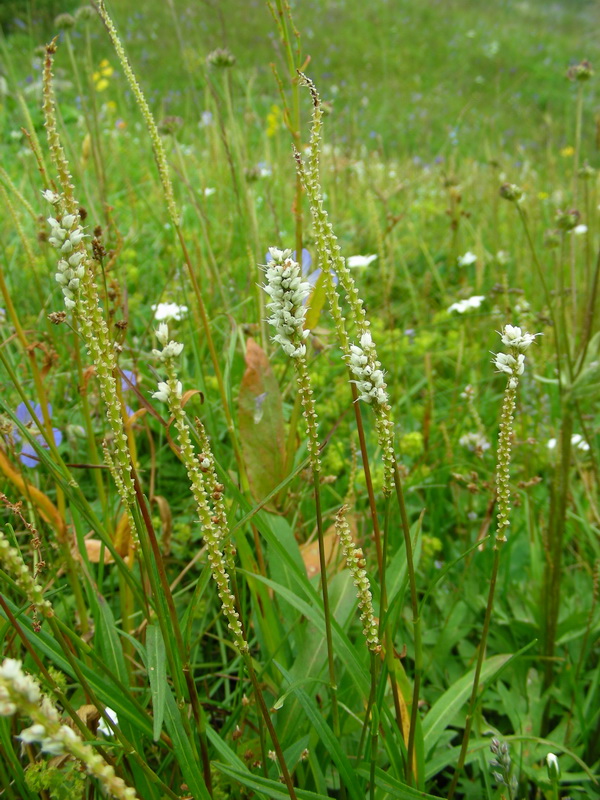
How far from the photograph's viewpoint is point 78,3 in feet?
23.0

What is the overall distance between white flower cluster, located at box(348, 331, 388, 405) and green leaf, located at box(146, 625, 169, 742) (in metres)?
0.29

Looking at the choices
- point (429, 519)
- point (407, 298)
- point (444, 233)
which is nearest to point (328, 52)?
point (444, 233)

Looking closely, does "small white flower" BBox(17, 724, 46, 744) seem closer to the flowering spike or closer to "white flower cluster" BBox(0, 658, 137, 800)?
"white flower cluster" BBox(0, 658, 137, 800)

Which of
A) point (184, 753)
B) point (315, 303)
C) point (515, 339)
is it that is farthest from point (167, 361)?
point (315, 303)

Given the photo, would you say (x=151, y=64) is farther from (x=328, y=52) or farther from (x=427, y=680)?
(x=427, y=680)

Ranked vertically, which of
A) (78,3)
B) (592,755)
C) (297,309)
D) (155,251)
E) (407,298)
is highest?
(78,3)

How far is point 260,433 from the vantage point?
0.96 metres

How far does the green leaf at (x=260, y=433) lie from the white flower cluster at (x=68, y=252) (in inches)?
20.1

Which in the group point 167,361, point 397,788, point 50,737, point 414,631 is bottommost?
point 397,788

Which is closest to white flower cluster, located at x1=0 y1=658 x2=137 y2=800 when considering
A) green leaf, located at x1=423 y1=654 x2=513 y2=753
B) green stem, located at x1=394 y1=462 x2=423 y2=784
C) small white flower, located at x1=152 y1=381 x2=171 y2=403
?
small white flower, located at x1=152 y1=381 x2=171 y2=403

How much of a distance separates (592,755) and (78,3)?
26.1 ft

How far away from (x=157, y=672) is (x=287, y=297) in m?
0.34

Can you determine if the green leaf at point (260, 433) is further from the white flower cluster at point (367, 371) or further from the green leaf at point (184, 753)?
the white flower cluster at point (367, 371)

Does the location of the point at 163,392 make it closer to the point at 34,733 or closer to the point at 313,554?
the point at 34,733
